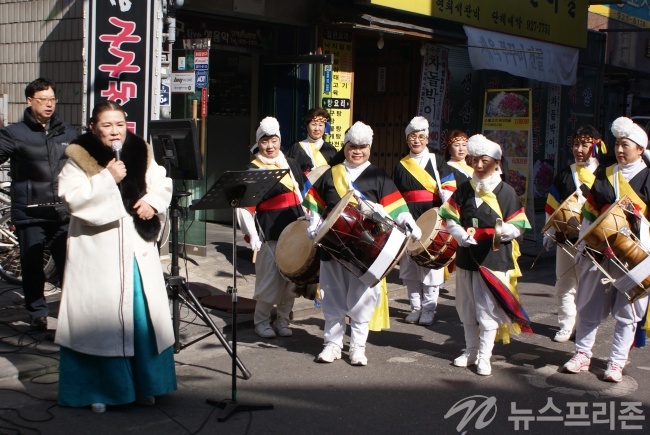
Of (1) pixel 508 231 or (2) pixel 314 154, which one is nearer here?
(1) pixel 508 231

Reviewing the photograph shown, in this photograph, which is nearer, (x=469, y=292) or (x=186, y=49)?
(x=469, y=292)

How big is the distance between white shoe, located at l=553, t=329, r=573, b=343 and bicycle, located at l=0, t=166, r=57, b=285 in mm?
5004

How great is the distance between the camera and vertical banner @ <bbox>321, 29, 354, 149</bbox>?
12.5m

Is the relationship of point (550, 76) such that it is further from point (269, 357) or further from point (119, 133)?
A: point (119, 133)

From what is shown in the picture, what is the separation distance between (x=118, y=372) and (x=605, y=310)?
12.1 feet

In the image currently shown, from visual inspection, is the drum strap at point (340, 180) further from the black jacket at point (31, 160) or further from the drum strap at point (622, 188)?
the black jacket at point (31, 160)

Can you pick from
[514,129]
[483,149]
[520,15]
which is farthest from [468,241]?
[520,15]

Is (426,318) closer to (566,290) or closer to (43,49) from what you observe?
(566,290)

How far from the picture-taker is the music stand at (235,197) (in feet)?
18.4

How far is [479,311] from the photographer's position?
6629 millimetres

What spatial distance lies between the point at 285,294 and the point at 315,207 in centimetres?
110

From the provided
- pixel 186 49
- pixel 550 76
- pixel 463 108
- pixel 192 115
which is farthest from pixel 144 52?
pixel 550 76

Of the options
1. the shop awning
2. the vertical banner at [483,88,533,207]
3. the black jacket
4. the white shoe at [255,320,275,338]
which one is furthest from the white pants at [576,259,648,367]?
the shop awning

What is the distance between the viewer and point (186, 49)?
409 inches
